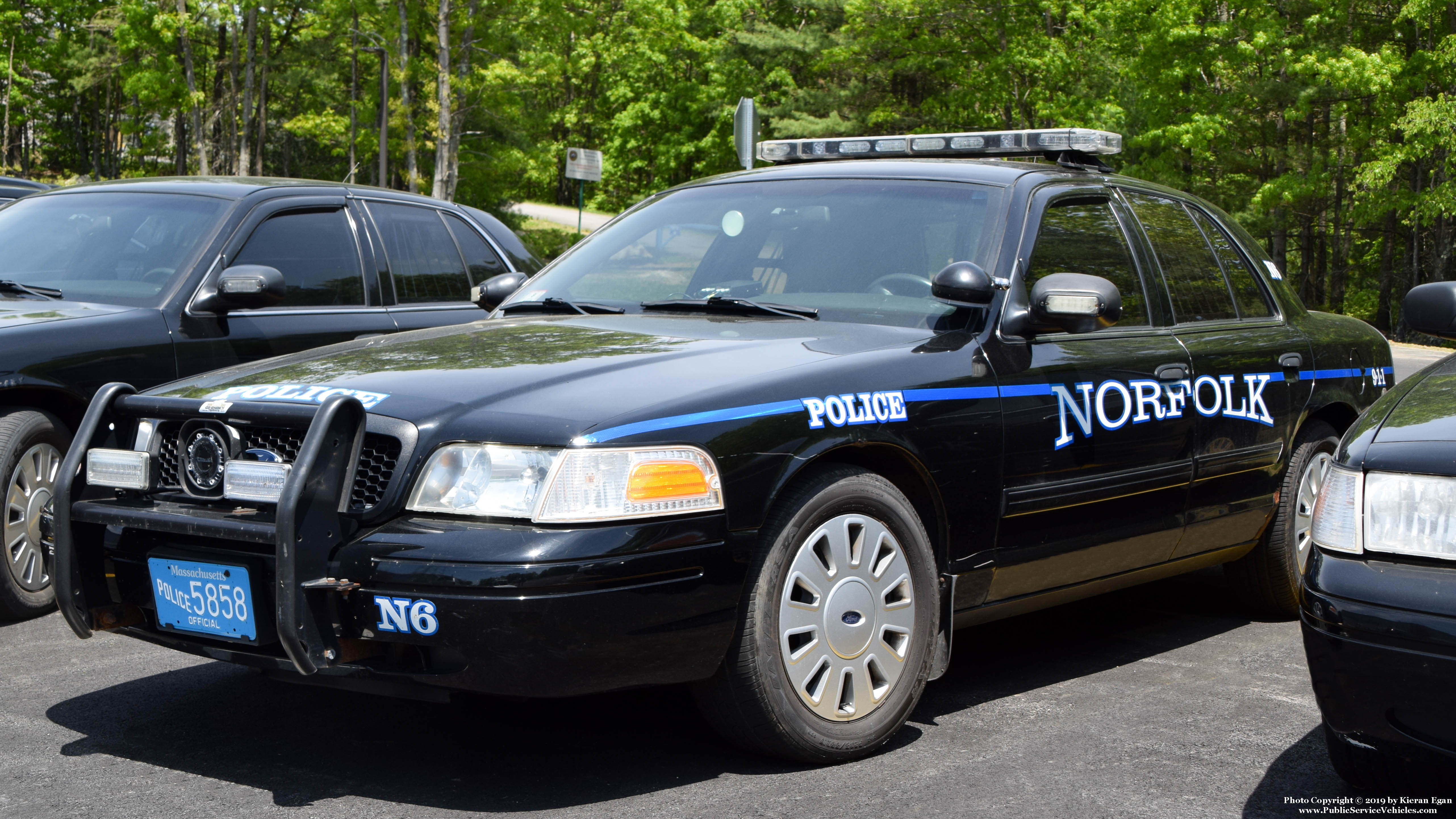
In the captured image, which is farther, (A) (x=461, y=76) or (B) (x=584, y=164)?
(A) (x=461, y=76)

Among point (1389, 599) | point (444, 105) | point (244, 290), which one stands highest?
point (444, 105)

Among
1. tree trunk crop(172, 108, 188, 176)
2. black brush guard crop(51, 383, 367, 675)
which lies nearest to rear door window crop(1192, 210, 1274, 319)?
black brush guard crop(51, 383, 367, 675)

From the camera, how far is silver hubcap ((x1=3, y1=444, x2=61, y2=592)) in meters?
5.08

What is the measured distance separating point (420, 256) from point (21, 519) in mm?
2355

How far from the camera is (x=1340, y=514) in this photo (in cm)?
291

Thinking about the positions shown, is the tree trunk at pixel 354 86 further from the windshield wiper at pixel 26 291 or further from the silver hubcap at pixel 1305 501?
the silver hubcap at pixel 1305 501

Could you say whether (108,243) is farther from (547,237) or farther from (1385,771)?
(547,237)

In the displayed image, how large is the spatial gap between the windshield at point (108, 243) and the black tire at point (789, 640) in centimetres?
344

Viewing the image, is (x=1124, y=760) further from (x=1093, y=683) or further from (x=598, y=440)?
(x=598, y=440)

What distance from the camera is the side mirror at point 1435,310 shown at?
3709mm

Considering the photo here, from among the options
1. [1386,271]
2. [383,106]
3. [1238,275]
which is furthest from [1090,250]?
[1386,271]

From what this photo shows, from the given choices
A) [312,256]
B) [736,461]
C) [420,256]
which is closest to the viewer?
[736,461]

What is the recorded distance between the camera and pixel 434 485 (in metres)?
3.10

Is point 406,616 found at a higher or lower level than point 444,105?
lower
